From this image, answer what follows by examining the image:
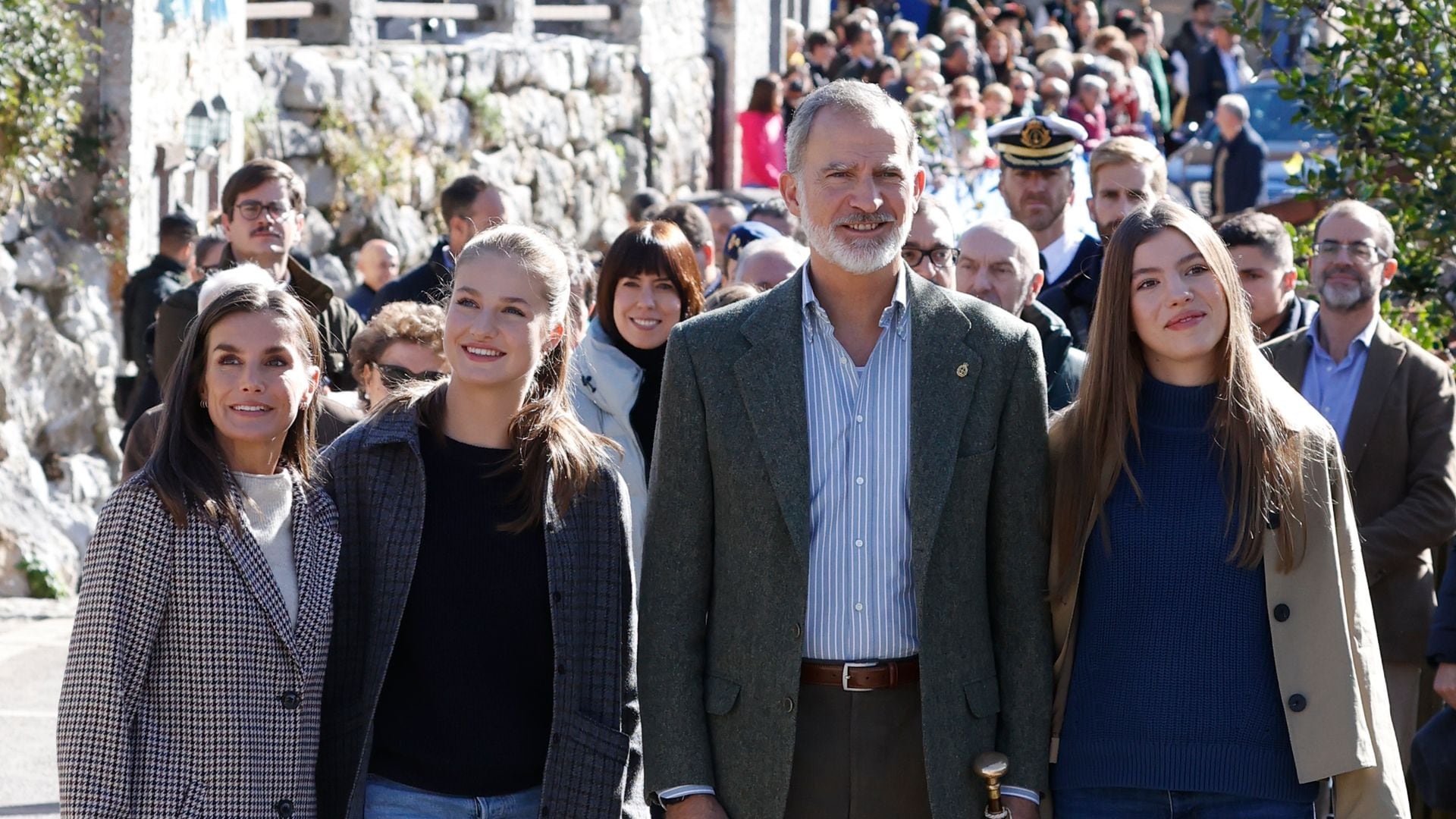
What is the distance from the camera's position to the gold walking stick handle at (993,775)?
3.21 meters

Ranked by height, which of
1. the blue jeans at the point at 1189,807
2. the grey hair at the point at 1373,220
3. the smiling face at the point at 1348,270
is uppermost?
the grey hair at the point at 1373,220

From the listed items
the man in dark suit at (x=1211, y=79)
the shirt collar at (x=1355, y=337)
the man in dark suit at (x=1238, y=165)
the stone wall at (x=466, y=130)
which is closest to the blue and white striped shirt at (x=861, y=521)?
the shirt collar at (x=1355, y=337)

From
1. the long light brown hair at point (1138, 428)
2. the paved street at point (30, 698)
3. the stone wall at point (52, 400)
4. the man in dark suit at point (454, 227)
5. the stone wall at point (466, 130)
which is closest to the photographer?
the long light brown hair at point (1138, 428)

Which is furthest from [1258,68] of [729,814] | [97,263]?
[729,814]

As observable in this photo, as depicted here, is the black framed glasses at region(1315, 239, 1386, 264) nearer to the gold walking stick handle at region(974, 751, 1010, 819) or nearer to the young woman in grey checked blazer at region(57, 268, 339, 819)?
the gold walking stick handle at region(974, 751, 1010, 819)

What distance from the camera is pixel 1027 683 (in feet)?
10.9

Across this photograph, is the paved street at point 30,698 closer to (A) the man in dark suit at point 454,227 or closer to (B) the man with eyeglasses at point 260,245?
(B) the man with eyeglasses at point 260,245

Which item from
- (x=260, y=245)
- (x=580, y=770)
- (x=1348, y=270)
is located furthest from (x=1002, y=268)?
(x=260, y=245)

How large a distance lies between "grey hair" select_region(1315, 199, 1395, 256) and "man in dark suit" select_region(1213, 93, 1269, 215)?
320 inches

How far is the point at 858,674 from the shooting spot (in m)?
3.26

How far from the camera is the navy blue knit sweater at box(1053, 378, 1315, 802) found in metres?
3.33

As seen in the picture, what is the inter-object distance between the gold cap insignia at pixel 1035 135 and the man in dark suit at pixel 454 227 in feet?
6.49

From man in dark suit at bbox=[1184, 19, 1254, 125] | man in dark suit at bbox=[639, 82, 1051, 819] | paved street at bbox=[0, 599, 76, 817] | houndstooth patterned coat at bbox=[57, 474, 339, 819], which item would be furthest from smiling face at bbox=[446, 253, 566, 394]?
man in dark suit at bbox=[1184, 19, 1254, 125]

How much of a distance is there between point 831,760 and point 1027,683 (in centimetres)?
38
